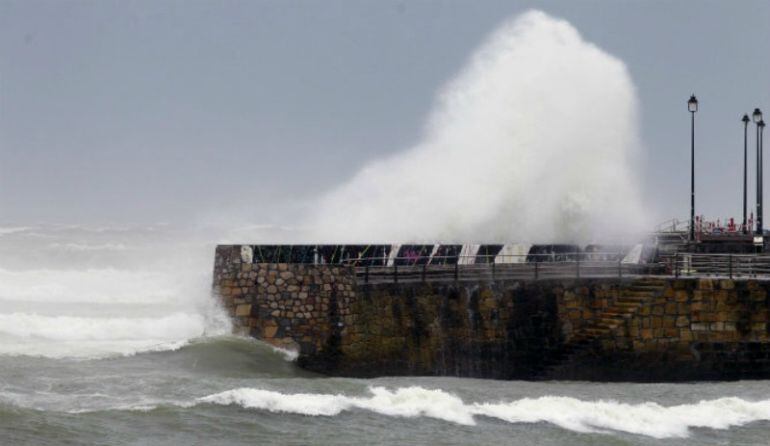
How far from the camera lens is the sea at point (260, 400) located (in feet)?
44.6

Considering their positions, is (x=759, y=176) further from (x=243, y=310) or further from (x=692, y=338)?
(x=243, y=310)

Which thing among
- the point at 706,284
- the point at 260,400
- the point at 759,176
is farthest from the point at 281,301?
the point at 759,176

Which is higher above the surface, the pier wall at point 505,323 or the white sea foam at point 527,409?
the pier wall at point 505,323

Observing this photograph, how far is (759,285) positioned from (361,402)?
8758 mm

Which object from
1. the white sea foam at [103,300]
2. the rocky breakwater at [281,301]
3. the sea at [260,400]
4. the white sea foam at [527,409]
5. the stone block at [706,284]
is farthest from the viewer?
the stone block at [706,284]

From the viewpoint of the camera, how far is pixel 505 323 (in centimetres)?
2050

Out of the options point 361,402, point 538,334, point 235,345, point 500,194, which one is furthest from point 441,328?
point 500,194

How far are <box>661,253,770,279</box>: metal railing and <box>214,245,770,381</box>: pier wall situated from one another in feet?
2.31

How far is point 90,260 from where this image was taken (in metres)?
46.7

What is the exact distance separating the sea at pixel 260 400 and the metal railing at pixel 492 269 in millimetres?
1901

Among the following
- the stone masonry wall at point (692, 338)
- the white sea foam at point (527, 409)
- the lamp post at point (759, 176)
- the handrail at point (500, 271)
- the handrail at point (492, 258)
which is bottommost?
the white sea foam at point (527, 409)

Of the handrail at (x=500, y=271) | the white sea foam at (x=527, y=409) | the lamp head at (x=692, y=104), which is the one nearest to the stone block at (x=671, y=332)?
the handrail at (x=500, y=271)

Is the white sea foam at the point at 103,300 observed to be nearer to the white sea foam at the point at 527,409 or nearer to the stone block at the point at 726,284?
the white sea foam at the point at 527,409

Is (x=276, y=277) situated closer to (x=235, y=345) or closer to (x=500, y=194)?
(x=235, y=345)
